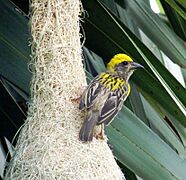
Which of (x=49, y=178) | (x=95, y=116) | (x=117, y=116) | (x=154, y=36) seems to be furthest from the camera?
(x=154, y=36)

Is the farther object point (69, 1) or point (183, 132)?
point (183, 132)

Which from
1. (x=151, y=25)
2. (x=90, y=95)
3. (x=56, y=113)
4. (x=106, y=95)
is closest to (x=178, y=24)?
(x=151, y=25)

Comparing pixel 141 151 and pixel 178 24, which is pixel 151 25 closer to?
pixel 178 24

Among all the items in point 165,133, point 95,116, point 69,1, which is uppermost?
point 69,1

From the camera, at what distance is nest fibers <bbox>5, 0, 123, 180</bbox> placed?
3.17 meters

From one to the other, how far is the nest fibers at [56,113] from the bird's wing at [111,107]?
0.07m

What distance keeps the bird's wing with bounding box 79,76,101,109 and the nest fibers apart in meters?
0.03

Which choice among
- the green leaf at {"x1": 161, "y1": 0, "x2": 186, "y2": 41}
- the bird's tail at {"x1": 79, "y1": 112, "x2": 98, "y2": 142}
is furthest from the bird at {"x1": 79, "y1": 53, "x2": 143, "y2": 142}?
the green leaf at {"x1": 161, "y1": 0, "x2": 186, "y2": 41}

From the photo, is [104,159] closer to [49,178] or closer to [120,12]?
[49,178]

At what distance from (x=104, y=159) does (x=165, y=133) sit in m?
1.04

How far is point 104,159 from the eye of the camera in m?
3.24

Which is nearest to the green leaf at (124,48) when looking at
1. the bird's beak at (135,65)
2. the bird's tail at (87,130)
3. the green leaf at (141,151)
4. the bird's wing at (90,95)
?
the bird's beak at (135,65)

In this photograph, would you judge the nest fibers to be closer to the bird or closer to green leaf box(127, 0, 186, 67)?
the bird

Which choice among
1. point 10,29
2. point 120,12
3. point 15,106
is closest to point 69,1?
point 10,29
